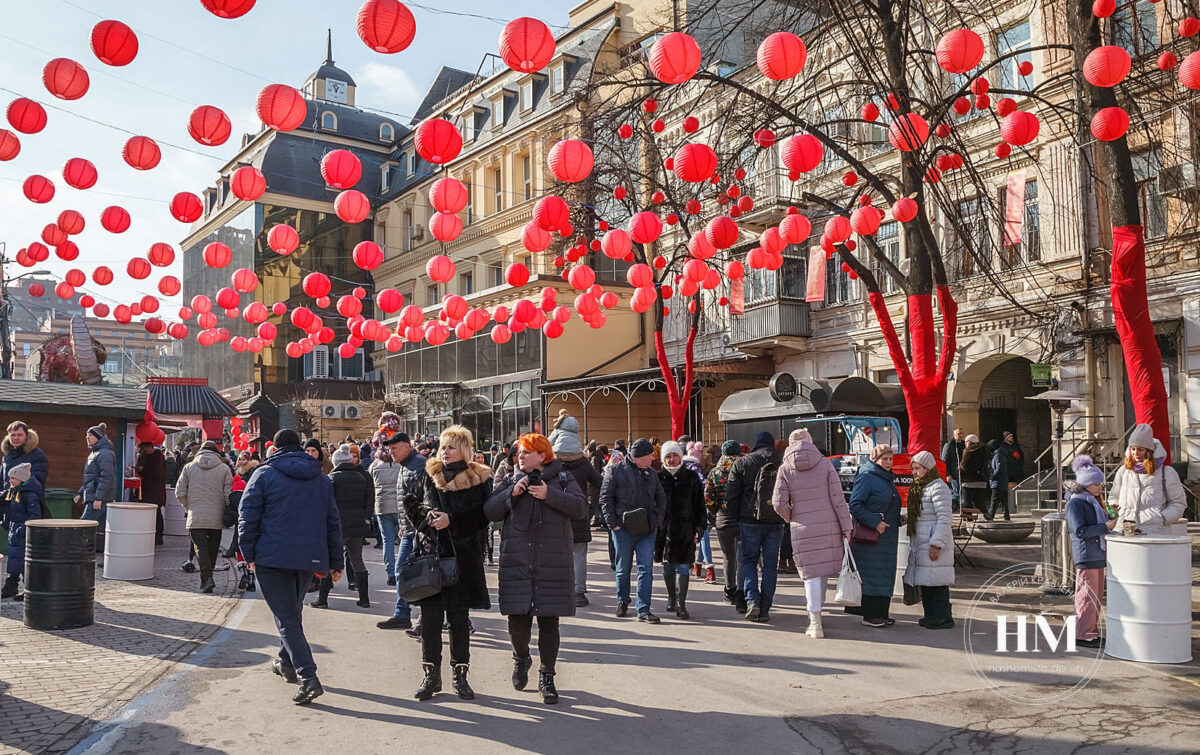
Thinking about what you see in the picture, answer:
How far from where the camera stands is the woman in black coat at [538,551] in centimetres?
632

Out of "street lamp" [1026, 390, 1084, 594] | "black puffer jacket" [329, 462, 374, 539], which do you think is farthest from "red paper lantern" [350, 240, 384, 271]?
"street lamp" [1026, 390, 1084, 594]

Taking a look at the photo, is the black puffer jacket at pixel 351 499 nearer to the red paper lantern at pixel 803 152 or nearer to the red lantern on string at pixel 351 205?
the red lantern on string at pixel 351 205

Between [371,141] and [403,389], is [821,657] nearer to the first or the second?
[403,389]

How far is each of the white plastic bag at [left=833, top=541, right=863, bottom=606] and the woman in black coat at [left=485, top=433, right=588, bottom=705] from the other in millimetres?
3350

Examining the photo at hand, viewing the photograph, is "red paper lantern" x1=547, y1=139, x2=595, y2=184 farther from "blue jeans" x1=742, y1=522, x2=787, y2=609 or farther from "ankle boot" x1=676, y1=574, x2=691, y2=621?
"ankle boot" x1=676, y1=574, x2=691, y2=621

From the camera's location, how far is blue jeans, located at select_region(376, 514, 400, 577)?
34.8 ft

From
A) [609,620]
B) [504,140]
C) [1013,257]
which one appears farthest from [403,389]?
[609,620]

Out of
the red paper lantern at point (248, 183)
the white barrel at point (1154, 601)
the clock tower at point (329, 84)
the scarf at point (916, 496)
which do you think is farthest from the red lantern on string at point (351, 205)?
the clock tower at point (329, 84)

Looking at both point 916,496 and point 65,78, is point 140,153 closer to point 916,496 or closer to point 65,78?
point 65,78

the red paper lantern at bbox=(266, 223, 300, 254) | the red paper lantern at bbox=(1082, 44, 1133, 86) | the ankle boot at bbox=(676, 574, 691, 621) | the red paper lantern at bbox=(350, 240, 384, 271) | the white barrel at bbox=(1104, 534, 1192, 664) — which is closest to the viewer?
the white barrel at bbox=(1104, 534, 1192, 664)

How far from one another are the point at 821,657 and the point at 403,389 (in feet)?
105

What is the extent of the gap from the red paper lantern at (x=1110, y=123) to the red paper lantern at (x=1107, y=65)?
0.46 m

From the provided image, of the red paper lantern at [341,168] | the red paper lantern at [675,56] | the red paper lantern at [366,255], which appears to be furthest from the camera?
the red paper lantern at [366,255]

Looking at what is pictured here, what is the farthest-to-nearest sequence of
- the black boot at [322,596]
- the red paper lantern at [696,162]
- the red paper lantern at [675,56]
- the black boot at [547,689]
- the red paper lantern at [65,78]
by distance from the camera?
the red paper lantern at [696,162] < the black boot at [322,596] < the red paper lantern at [65,78] < the red paper lantern at [675,56] < the black boot at [547,689]
